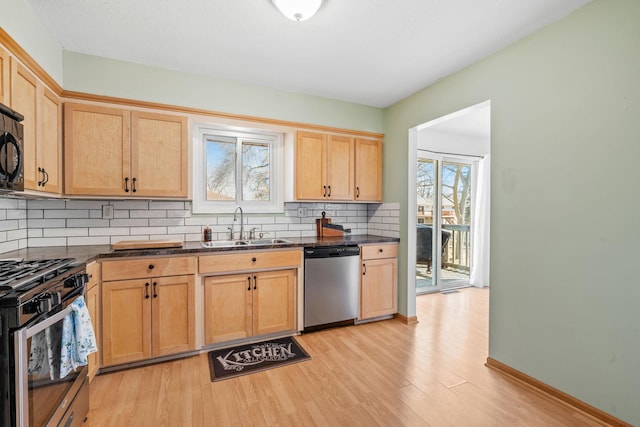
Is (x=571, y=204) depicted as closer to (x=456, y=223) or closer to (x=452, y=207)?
(x=452, y=207)

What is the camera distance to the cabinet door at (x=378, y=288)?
11.0 ft

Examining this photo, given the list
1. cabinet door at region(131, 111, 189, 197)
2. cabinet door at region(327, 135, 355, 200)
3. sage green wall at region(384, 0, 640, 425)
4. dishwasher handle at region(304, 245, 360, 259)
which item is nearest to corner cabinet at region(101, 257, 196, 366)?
cabinet door at region(131, 111, 189, 197)

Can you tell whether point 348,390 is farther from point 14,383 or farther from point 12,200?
point 12,200

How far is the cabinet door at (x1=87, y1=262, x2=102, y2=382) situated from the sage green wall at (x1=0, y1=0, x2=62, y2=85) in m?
1.48

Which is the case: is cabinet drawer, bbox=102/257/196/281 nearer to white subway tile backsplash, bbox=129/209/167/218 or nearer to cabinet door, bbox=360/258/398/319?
white subway tile backsplash, bbox=129/209/167/218

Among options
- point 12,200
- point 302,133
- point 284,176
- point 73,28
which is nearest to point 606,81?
point 302,133

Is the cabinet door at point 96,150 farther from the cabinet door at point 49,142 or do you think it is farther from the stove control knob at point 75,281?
the stove control knob at point 75,281

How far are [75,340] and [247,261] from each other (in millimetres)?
1375

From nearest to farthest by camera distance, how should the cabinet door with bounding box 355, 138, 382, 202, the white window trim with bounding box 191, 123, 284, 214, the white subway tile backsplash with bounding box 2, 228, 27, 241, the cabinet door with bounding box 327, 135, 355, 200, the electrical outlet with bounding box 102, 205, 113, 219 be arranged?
the white subway tile backsplash with bounding box 2, 228, 27, 241, the electrical outlet with bounding box 102, 205, 113, 219, the white window trim with bounding box 191, 123, 284, 214, the cabinet door with bounding box 327, 135, 355, 200, the cabinet door with bounding box 355, 138, 382, 202

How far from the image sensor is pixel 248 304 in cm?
277

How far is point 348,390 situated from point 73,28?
333cm

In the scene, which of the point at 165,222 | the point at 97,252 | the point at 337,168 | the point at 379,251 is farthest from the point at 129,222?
the point at 379,251

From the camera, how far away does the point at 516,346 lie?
2.31m

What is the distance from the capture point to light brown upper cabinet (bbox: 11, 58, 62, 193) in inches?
73.1
